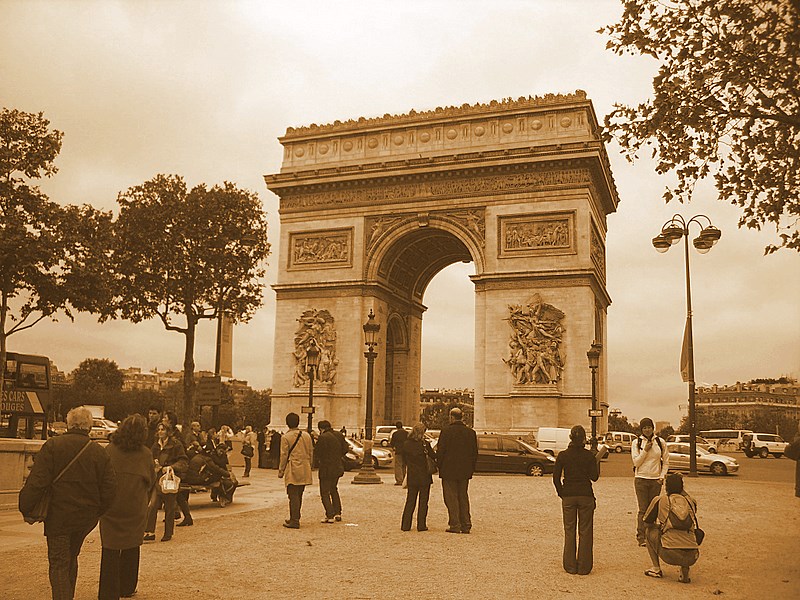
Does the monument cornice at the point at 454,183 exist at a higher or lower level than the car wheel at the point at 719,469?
higher

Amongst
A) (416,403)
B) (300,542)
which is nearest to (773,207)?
(300,542)

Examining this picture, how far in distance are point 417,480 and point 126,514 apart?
621 centimetres

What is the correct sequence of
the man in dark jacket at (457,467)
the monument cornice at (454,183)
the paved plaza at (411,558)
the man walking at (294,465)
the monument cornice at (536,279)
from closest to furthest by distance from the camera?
the paved plaza at (411,558), the man in dark jacket at (457,467), the man walking at (294,465), the monument cornice at (536,279), the monument cornice at (454,183)

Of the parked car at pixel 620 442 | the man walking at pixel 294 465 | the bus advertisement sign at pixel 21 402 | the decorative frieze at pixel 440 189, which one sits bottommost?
the parked car at pixel 620 442

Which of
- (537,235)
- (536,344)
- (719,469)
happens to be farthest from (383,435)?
(719,469)

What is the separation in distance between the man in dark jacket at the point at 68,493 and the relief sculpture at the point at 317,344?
3205cm

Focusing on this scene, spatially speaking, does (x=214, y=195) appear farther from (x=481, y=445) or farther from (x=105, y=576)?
(x=105, y=576)

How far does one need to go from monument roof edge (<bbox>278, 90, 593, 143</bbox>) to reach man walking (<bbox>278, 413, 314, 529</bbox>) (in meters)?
27.7

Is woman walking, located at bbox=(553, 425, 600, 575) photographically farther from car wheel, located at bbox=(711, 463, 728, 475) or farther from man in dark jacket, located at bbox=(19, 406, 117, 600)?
car wheel, located at bbox=(711, 463, 728, 475)

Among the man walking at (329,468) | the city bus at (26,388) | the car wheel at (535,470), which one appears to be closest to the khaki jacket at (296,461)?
the man walking at (329,468)

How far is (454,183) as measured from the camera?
3906 cm

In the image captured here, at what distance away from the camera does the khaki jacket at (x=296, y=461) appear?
43.3ft

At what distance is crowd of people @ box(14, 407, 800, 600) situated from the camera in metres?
7.01

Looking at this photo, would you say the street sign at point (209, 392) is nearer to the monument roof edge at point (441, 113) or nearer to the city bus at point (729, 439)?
the monument roof edge at point (441, 113)
